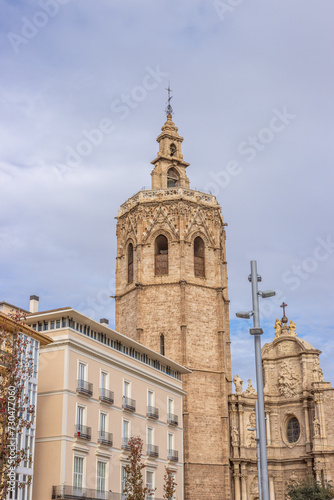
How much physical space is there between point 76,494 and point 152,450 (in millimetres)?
7929

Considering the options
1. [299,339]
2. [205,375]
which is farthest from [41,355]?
[299,339]

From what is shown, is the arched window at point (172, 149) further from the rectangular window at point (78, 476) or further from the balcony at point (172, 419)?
the rectangular window at point (78, 476)

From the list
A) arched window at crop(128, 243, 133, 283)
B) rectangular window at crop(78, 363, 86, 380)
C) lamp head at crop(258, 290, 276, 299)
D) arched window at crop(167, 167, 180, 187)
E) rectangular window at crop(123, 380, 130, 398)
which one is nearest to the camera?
lamp head at crop(258, 290, 276, 299)

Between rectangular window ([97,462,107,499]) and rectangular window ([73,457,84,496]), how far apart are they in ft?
5.21

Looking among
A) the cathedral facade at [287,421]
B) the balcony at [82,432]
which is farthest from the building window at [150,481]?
the cathedral facade at [287,421]

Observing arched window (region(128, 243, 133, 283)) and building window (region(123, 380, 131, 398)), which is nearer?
building window (region(123, 380, 131, 398))

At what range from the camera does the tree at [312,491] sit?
47781 mm

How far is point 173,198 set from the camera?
55.2 m

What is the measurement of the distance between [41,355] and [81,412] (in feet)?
11.3

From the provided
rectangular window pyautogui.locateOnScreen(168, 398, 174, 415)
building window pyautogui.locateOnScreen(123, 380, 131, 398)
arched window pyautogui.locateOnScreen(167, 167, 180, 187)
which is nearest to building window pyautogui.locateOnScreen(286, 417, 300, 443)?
rectangular window pyautogui.locateOnScreen(168, 398, 174, 415)

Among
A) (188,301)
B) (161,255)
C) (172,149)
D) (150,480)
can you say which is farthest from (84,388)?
(172,149)

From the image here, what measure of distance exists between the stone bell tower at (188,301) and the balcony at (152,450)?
25.2 ft

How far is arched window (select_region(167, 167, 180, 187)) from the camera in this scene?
60.9 meters

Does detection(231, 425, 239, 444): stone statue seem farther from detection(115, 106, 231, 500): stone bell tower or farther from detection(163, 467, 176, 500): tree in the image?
detection(163, 467, 176, 500): tree
